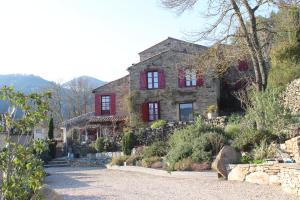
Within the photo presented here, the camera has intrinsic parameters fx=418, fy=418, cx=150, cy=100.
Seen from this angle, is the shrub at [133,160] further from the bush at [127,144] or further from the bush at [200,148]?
the bush at [200,148]

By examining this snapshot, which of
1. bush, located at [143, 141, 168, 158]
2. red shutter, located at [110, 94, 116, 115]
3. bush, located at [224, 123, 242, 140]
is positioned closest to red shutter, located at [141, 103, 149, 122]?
red shutter, located at [110, 94, 116, 115]

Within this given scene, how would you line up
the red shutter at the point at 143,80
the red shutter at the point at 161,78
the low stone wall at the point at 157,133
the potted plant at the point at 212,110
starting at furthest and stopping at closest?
the red shutter at the point at 143,80, the red shutter at the point at 161,78, the potted plant at the point at 212,110, the low stone wall at the point at 157,133

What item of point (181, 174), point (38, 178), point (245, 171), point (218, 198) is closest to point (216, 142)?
point (181, 174)

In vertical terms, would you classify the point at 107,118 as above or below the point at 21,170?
above

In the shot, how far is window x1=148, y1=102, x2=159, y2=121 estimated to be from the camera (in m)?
30.1

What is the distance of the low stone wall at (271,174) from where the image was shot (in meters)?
10.0

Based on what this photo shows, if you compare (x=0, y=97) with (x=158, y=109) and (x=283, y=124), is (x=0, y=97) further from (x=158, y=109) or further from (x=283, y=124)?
(x=158, y=109)

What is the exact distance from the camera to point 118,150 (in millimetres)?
25891

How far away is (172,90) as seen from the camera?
30.1 meters

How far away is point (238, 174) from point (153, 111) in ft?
58.6

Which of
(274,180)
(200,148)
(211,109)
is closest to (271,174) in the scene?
(274,180)

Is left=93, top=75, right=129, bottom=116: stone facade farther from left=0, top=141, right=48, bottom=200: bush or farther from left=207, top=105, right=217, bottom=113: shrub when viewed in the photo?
left=0, top=141, right=48, bottom=200: bush

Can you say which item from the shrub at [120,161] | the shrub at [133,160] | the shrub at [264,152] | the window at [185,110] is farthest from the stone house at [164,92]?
the shrub at [264,152]

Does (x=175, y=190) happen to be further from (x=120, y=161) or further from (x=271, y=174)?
(x=120, y=161)
